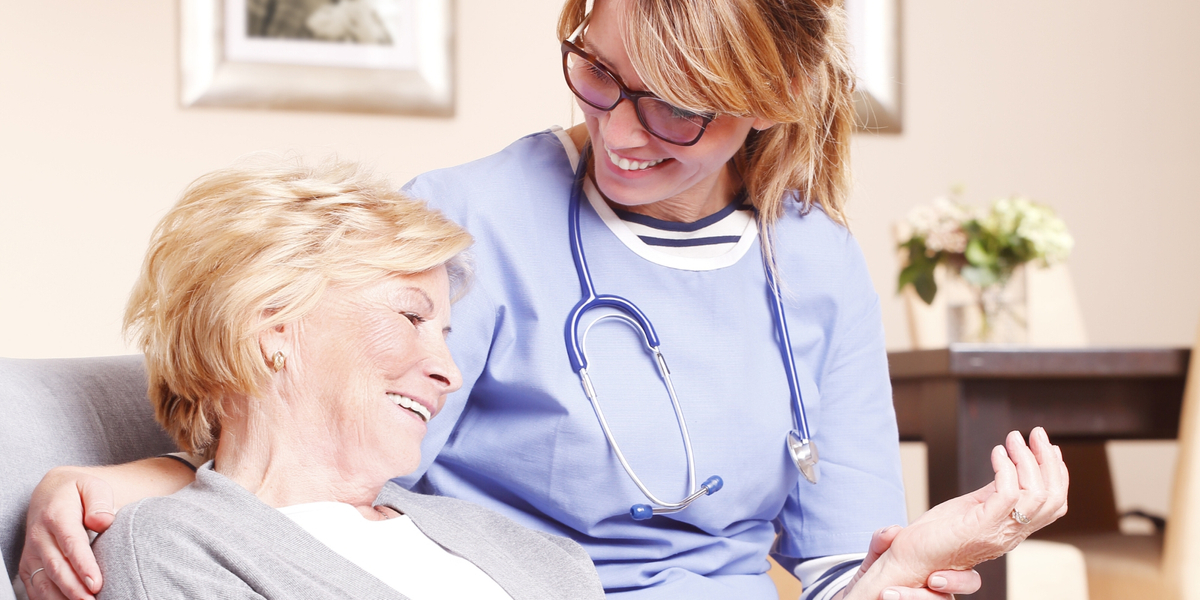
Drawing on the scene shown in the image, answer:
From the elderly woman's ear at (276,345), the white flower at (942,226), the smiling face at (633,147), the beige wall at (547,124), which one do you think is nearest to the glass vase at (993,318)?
the white flower at (942,226)

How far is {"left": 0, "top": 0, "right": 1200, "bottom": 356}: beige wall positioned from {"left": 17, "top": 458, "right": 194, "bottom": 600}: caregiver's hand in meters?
1.18

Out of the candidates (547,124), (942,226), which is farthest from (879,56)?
(547,124)

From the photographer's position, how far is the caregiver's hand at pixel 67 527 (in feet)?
2.43

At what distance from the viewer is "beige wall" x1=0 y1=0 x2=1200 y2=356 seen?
235 centimetres

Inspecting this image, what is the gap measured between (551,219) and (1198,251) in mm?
2773

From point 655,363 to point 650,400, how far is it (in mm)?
45

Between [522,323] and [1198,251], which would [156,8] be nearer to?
[522,323]

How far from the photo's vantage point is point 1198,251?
121 inches

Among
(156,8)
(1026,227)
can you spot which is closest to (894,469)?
(1026,227)

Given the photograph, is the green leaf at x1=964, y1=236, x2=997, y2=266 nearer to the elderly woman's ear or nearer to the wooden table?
the wooden table

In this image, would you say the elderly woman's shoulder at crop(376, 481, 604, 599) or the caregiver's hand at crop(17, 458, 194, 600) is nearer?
the caregiver's hand at crop(17, 458, 194, 600)

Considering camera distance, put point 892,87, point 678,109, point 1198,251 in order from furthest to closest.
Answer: point 1198,251 < point 892,87 < point 678,109

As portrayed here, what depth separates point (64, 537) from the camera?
2.45 ft

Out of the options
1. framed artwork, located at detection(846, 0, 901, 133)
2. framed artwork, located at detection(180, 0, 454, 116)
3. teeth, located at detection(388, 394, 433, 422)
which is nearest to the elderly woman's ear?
teeth, located at detection(388, 394, 433, 422)
